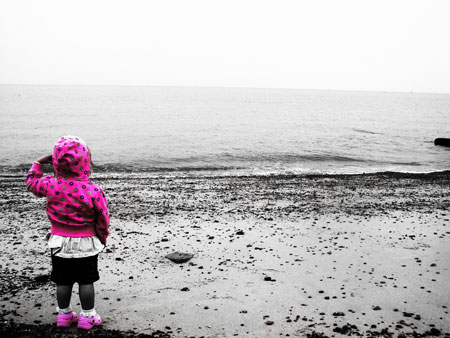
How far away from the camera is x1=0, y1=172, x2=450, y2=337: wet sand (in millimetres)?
4404

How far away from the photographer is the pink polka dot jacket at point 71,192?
12.2 ft

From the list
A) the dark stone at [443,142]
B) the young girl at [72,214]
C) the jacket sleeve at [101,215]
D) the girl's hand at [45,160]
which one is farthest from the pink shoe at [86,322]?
the dark stone at [443,142]

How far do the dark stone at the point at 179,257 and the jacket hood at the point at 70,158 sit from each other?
9.35 feet

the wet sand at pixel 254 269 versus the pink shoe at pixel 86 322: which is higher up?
the pink shoe at pixel 86 322

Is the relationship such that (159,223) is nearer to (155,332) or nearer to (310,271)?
(310,271)

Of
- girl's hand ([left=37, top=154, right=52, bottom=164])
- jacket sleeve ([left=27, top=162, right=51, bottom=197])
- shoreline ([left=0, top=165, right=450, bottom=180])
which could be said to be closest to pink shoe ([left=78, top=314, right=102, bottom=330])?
jacket sleeve ([left=27, top=162, right=51, bottom=197])

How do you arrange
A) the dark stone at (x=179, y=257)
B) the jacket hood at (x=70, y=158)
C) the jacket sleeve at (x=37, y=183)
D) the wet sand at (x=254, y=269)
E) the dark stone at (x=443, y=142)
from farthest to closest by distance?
the dark stone at (x=443, y=142)
the dark stone at (x=179, y=257)
the wet sand at (x=254, y=269)
the jacket sleeve at (x=37, y=183)
the jacket hood at (x=70, y=158)

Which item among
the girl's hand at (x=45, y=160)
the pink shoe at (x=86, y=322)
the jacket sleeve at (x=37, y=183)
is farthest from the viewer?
the pink shoe at (x=86, y=322)

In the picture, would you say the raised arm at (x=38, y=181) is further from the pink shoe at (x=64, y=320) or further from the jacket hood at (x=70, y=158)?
the pink shoe at (x=64, y=320)

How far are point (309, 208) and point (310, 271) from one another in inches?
174

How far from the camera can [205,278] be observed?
5648 mm

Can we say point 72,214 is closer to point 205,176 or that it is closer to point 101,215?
point 101,215

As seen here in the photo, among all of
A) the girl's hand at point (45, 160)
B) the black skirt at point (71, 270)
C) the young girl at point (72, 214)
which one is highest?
the girl's hand at point (45, 160)

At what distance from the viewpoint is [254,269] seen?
5.98 metres
